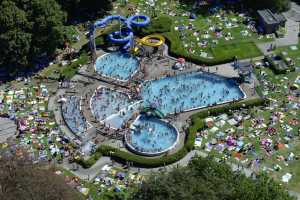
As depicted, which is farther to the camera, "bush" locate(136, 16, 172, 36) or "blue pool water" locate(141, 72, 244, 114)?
"bush" locate(136, 16, 172, 36)

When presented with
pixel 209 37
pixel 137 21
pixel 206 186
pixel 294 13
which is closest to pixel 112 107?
pixel 137 21

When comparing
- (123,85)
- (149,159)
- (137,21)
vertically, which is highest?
(137,21)

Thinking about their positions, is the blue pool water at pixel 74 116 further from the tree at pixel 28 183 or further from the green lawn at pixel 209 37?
the tree at pixel 28 183

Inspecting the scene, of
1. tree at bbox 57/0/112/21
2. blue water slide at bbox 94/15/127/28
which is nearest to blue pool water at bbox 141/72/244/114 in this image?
blue water slide at bbox 94/15/127/28

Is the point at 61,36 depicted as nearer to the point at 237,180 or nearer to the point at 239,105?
the point at 239,105

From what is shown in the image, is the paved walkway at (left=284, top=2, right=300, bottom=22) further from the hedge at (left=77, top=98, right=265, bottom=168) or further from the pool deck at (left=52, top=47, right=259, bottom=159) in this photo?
the hedge at (left=77, top=98, right=265, bottom=168)

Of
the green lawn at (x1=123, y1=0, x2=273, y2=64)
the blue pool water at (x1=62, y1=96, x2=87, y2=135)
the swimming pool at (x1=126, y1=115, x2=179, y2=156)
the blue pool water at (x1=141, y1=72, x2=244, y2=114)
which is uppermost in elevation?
the green lawn at (x1=123, y1=0, x2=273, y2=64)

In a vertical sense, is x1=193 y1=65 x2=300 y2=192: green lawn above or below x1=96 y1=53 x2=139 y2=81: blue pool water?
below

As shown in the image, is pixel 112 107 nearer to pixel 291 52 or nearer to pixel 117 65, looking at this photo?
pixel 117 65
